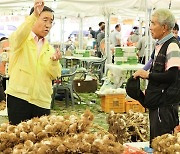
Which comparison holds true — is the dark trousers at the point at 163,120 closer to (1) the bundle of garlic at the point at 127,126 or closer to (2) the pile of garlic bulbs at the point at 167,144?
(1) the bundle of garlic at the point at 127,126

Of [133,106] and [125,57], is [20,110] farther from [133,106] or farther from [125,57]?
[125,57]

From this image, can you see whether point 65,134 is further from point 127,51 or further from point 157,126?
point 127,51

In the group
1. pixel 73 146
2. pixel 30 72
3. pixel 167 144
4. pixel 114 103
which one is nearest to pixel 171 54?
pixel 30 72

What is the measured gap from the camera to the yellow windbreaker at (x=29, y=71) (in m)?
2.94

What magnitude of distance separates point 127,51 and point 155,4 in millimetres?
1699

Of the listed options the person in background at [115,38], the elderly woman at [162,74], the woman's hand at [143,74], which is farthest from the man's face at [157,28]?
A: the person in background at [115,38]

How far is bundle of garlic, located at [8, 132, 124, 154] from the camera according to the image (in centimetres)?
162

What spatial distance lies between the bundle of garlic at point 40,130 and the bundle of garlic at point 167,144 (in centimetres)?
34

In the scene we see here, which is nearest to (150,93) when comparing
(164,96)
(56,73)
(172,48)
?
(164,96)

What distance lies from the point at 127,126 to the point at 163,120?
1.40 ft

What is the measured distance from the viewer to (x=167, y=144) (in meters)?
1.86

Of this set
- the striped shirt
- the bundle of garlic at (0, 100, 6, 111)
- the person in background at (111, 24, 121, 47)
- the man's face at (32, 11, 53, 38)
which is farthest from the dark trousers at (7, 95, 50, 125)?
the person in background at (111, 24, 121, 47)

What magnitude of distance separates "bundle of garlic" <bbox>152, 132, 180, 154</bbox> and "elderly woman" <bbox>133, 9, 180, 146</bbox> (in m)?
1.24

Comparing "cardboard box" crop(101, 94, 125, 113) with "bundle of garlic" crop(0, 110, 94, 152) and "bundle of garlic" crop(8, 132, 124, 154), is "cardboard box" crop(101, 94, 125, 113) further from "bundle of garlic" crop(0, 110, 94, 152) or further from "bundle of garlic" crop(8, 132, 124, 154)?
"bundle of garlic" crop(8, 132, 124, 154)
